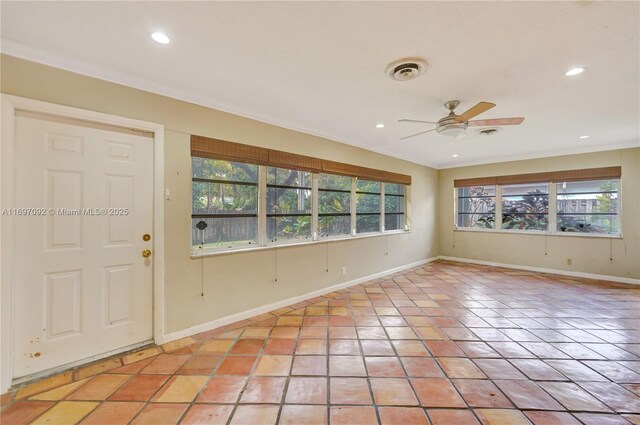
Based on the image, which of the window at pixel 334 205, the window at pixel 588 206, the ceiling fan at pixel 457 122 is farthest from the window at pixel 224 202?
the window at pixel 588 206

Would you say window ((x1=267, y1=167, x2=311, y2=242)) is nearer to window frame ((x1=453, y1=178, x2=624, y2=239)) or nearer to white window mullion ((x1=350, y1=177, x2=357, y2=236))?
white window mullion ((x1=350, y1=177, x2=357, y2=236))

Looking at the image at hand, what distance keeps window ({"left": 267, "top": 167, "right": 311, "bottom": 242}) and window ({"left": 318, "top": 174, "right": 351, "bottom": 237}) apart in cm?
27

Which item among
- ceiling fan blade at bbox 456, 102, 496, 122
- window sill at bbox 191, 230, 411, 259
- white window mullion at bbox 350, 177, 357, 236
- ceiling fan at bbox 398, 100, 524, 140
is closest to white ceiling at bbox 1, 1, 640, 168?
ceiling fan at bbox 398, 100, 524, 140

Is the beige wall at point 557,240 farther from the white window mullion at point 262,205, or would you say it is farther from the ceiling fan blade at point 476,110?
the white window mullion at point 262,205

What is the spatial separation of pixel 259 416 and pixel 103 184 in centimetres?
233

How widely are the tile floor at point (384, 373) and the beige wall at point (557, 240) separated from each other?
1.88 m

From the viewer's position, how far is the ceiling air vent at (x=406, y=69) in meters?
2.13

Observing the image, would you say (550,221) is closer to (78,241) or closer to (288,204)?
(288,204)

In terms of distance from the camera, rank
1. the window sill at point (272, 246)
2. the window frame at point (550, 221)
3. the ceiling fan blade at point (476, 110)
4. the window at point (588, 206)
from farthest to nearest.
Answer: the window at point (588, 206) → the window frame at point (550, 221) → the window sill at point (272, 246) → the ceiling fan blade at point (476, 110)

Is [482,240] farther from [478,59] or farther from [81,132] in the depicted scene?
[81,132]

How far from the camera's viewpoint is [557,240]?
213 inches

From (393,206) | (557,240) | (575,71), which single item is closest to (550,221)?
(557,240)

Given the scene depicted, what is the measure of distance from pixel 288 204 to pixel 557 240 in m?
5.81

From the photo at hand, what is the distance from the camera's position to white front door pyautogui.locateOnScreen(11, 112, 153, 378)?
2.00 metres
